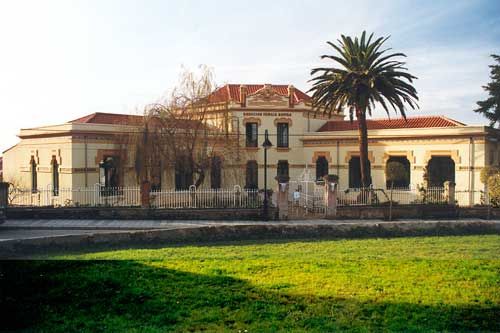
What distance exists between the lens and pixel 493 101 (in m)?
16.9

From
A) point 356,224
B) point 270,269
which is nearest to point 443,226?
point 356,224

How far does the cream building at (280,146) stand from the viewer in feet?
78.6

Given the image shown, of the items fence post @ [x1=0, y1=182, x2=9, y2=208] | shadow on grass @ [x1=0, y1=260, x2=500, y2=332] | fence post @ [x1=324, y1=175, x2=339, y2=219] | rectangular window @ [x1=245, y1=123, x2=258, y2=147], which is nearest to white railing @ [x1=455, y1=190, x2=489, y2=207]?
fence post @ [x1=324, y1=175, x2=339, y2=219]

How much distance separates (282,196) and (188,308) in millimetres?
11221

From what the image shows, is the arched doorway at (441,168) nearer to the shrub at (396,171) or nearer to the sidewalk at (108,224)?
the shrub at (396,171)

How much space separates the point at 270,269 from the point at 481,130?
59.4 feet

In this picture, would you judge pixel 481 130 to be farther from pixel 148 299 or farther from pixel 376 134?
pixel 148 299

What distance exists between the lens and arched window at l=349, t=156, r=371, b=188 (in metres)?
28.8

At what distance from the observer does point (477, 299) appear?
7.66 metres

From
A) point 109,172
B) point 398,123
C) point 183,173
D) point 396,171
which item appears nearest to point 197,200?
point 183,173

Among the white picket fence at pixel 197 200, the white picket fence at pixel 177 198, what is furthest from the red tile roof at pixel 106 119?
the white picket fence at pixel 197 200

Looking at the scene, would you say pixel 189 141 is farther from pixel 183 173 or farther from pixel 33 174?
pixel 33 174

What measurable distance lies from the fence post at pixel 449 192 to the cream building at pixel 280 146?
482 centimetres

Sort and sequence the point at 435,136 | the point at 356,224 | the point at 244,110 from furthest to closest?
1. the point at 244,110
2. the point at 435,136
3. the point at 356,224
